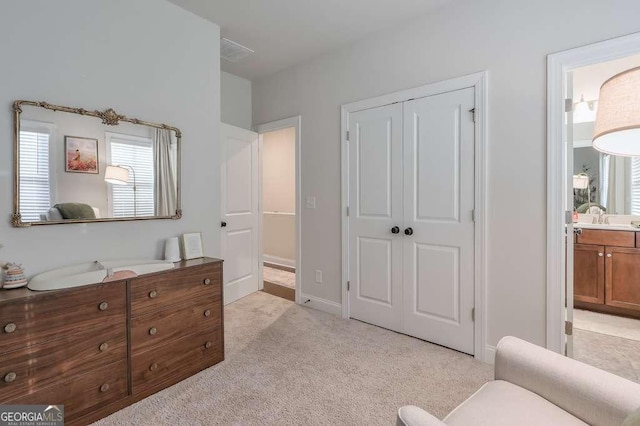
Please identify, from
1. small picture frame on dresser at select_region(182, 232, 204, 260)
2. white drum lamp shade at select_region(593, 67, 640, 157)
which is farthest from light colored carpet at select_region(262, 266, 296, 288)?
white drum lamp shade at select_region(593, 67, 640, 157)

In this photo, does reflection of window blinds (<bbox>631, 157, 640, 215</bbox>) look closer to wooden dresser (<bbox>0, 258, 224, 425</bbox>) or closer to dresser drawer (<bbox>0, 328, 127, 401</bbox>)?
wooden dresser (<bbox>0, 258, 224, 425</bbox>)

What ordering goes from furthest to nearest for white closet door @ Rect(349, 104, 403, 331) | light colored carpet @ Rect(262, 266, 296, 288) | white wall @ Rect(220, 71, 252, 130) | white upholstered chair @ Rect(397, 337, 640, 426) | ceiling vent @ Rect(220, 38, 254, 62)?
light colored carpet @ Rect(262, 266, 296, 288) < white wall @ Rect(220, 71, 252, 130) < ceiling vent @ Rect(220, 38, 254, 62) < white closet door @ Rect(349, 104, 403, 331) < white upholstered chair @ Rect(397, 337, 640, 426)

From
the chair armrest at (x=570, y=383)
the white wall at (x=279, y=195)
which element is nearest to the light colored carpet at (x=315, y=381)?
the chair armrest at (x=570, y=383)

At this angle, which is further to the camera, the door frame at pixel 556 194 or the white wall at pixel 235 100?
the white wall at pixel 235 100

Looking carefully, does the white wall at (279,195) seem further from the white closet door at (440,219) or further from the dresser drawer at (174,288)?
the dresser drawer at (174,288)

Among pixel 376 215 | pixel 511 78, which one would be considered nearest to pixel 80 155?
pixel 376 215

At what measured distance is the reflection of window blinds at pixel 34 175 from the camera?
173cm

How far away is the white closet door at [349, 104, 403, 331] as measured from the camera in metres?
2.78

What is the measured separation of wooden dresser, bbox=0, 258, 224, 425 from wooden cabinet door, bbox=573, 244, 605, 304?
11.9ft

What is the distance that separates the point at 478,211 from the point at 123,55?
274cm

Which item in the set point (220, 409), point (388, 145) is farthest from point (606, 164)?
point (220, 409)

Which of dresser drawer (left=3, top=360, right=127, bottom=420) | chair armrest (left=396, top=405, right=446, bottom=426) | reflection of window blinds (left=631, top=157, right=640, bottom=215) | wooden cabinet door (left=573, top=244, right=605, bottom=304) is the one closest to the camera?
chair armrest (left=396, top=405, right=446, bottom=426)

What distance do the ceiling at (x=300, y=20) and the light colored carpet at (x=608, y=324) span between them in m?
3.18

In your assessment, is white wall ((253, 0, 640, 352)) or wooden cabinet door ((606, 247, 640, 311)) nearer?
white wall ((253, 0, 640, 352))
